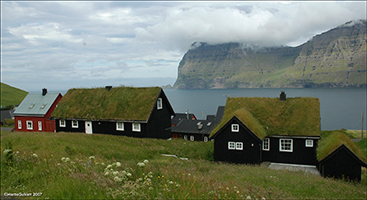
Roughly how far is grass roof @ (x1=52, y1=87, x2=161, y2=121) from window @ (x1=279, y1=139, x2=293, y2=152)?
1688 centimetres

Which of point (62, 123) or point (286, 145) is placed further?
point (62, 123)

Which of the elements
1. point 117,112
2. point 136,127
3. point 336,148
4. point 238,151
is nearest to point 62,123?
point 117,112

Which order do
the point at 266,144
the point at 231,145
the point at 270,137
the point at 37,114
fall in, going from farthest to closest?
the point at 37,114
the point at 266,144
the point at 270,137
the point at 231,145

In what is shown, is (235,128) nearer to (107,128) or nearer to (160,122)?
(160,122)

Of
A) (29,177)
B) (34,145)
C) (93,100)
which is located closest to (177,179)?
(29,177)

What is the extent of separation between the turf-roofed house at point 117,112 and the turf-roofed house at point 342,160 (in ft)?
66.6

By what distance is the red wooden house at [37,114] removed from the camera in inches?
1731

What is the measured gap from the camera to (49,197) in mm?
6547

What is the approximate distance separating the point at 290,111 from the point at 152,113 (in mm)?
17921

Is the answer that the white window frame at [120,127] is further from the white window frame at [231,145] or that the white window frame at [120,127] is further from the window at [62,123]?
the white window frame at [231,145]

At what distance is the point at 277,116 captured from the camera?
1265 inches

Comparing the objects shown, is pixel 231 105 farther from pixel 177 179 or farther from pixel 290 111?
pixel 177 179

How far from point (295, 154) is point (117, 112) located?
23.1 m

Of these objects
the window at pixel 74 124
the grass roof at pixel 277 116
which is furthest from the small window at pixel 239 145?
the window at pixel 74 124
